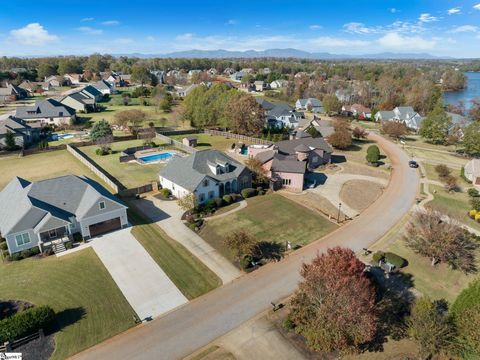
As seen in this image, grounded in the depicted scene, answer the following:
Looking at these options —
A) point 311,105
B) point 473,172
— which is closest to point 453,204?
point 473,172

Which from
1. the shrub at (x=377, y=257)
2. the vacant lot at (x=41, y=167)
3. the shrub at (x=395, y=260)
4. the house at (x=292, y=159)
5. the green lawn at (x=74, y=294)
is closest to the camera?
the green lawn at (x=74, y=294)

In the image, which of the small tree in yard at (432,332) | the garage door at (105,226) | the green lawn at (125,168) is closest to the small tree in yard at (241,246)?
the garage door at (105,226)

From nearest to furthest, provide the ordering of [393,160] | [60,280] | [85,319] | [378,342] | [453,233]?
[378,342], [85,319], [60,280], [453,233], [393,160]

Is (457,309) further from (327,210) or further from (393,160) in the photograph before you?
(393,160)

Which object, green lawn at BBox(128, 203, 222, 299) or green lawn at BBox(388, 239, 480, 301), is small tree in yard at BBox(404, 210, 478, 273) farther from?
green lawn at BBox(128, 203, 222, 299)

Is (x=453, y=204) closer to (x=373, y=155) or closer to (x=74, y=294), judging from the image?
(x=373, y=155)

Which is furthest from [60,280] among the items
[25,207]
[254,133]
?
[254,133]

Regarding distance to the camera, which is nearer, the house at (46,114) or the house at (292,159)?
the house at (292,159)

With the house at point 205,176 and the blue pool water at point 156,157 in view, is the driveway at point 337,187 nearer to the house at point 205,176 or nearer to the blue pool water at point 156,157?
the house at point 205,176
